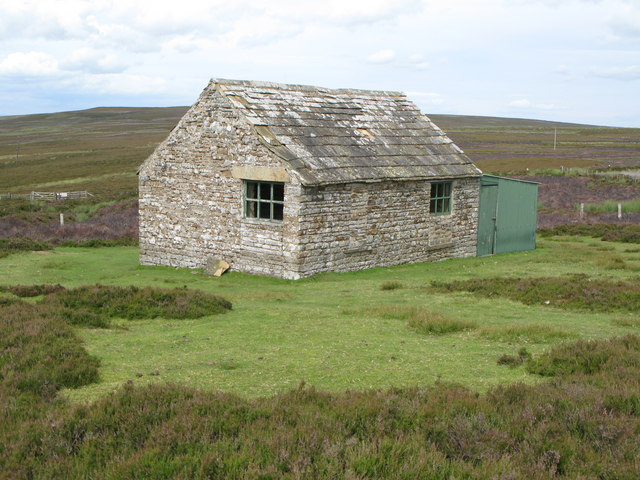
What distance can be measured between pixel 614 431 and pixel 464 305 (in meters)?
8.36

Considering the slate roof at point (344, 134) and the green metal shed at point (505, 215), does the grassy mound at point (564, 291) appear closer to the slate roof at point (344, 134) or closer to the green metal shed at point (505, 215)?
the slate roof at point (344, 134)

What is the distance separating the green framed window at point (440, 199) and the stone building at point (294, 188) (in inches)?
1.5

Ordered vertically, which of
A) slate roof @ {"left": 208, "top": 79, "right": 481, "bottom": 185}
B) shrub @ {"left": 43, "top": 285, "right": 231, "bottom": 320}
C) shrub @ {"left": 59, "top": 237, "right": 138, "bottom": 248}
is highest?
slate roof @ {"left": 208, "top": 79, "right": 481, "bottom": 185}

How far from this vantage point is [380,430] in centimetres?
643

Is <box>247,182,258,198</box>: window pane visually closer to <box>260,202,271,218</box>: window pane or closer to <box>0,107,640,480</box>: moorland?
<box>260,202,271,218</box>: window pane

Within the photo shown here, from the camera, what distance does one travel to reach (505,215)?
84.1 feet

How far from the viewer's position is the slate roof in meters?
19.4

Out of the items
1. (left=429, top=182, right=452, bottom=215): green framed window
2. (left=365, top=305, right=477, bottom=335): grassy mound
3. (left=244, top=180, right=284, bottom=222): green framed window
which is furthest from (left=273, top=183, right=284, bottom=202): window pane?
(left=365, top=305, right=477, bottom=335): grassy mound

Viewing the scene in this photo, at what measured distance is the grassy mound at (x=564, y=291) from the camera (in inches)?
560

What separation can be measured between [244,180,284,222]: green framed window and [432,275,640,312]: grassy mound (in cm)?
Result: 523

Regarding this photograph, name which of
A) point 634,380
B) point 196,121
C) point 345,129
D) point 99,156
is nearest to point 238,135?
point 196,121

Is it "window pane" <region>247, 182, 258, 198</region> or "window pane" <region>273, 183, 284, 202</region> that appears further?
"window pane" <region>247, 182, 258, 198</region>

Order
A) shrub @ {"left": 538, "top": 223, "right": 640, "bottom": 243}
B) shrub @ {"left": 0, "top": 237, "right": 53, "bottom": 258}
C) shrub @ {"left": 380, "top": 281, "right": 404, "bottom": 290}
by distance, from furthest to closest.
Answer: shrub @ {"left": 538, "top": 223, "right": 640, "bottom": 243} < shrub @ {"left": 0, "top": 237, "right": 53, "bottom": 258} < shrub @ {"left": 380, "top": 281, "right": 404, "bottom": 290}

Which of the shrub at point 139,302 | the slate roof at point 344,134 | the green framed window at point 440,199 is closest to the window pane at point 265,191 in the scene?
the slate roof at point 344,134
